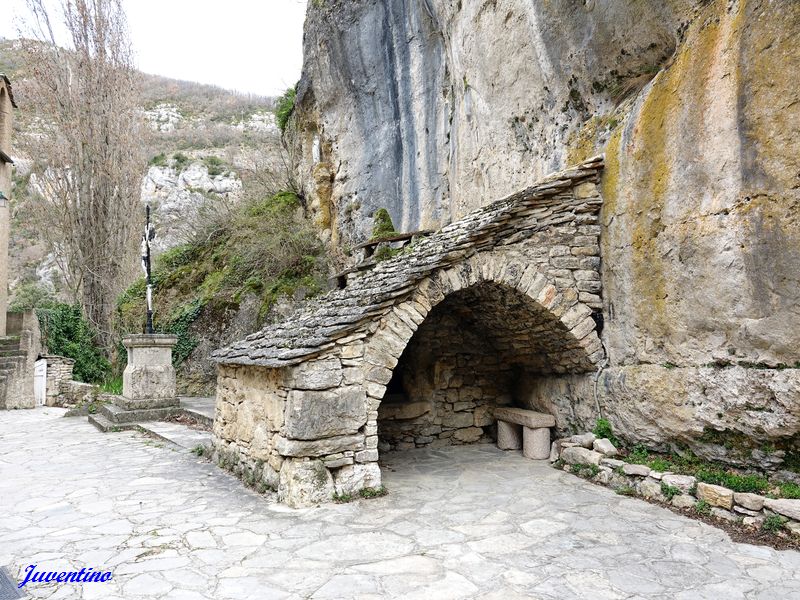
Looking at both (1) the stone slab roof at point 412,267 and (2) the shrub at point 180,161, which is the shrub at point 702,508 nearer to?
(1) the stone slab roof at point 412,267

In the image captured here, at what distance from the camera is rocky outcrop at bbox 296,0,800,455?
3943 mm

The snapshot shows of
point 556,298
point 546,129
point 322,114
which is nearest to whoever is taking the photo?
point 556,298

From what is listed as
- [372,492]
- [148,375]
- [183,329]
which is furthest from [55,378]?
[372,492]

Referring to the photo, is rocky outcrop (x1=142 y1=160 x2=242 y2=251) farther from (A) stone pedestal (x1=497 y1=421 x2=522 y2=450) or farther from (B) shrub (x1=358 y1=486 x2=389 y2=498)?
(B) shrub (x1=358 y1=486 x2=389 y2=498)

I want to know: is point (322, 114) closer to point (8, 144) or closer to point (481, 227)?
point (481, 227)

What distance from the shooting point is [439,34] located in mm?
8977

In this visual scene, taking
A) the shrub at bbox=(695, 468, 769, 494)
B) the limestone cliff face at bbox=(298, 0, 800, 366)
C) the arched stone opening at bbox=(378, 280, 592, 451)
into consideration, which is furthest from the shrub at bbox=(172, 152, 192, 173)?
the shrub at bbox=(695, 468, 769, 494)

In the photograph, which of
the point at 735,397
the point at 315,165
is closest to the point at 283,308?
the point at 315,165

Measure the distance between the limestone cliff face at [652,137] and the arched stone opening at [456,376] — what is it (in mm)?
1543

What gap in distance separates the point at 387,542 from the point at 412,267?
2.60 m

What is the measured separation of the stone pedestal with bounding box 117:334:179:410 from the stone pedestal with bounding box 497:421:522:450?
6.23m

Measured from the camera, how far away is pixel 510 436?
271 inches

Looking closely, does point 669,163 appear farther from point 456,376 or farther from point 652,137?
point 456,376

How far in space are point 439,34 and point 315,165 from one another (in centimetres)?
501
